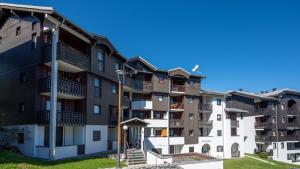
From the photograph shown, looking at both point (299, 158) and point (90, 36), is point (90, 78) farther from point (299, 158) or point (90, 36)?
point (299, 158)

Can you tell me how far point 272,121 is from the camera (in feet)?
173

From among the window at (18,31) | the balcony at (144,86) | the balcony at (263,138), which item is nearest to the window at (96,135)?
the window at (18,31)

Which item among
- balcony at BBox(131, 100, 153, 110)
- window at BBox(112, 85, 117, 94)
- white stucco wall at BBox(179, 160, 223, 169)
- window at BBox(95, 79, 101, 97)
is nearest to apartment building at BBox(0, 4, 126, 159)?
window at BBox(95, 79, 101, 97)

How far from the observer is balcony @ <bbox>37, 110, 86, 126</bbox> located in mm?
22031

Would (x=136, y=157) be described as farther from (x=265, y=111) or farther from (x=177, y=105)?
(x=265, y=111)

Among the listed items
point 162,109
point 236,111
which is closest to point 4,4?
point 162,109

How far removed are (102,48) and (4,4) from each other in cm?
981

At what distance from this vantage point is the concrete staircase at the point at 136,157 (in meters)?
23.5

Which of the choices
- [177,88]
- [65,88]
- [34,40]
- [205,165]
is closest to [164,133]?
[177,88]

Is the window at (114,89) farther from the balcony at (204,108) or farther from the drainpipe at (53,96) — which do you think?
the balcony at (204,108)

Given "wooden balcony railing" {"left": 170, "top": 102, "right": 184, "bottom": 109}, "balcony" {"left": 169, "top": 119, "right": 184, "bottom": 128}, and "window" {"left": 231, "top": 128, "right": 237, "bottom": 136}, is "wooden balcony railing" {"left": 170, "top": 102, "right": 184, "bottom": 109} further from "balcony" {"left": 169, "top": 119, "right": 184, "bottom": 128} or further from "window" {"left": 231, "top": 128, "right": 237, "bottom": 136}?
"window" {"left": 231, "top": 128, "right": 237, "bottom": 136}

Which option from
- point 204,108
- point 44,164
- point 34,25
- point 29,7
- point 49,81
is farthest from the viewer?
point 204,108

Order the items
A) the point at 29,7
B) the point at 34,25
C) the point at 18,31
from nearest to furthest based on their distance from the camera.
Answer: the point at 29,7 < the point at 34,25 < the point at 18,31

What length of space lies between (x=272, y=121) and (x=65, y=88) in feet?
141
